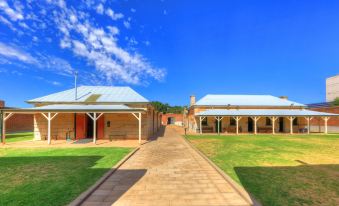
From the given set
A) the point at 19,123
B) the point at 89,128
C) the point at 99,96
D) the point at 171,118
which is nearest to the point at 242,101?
the point at 99,96

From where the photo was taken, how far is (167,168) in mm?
7512

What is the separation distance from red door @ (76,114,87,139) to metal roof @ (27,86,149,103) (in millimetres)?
1585

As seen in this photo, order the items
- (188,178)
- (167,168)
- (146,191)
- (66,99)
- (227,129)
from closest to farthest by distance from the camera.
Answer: (146,191)
(188,178)
(167,168)
(66,99)
(227,129)

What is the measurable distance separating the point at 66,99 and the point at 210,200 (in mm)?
17908

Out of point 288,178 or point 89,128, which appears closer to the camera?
point 288,178

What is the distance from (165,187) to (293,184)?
12.5 feet

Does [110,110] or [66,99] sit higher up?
[66,99]

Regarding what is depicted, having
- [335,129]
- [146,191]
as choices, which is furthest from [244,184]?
[335,129]

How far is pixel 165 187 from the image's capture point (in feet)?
17.9

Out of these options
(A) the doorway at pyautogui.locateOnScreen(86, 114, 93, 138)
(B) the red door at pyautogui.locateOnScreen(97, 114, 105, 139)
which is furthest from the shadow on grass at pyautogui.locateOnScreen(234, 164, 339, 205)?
(A) the doorway at pyautogui.locateOnScreen(86, 114, 93, 138)

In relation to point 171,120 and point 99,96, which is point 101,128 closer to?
point 99,96

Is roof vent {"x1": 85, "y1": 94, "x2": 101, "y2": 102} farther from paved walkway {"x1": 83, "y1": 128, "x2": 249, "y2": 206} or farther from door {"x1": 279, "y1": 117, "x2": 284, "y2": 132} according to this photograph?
door {"x1": 279, "y1": 117, "x2": 284, "y2": 132}

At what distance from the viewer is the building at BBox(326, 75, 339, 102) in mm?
48050

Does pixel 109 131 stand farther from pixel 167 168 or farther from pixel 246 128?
pixel 246 128
